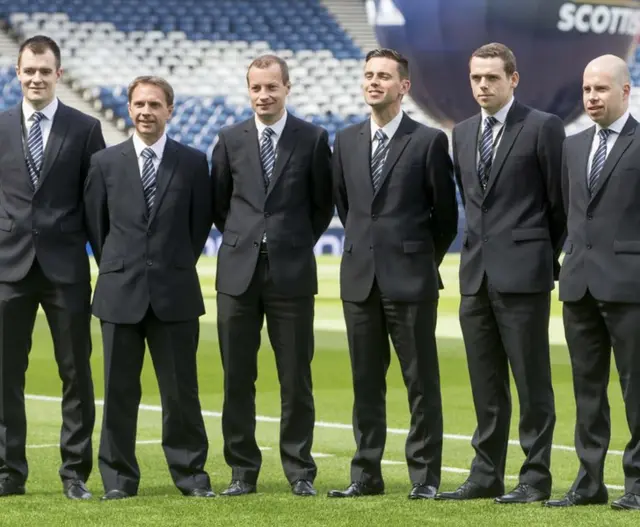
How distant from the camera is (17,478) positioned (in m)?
7.85

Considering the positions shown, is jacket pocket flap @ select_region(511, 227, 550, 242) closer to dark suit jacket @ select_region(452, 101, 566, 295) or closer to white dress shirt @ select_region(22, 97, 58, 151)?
dark suit jacket @ select_region(452, 101, 566, 295)

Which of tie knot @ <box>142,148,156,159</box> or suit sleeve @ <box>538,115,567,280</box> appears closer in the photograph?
suit sleeve @ <box>538,115,567,280</box>

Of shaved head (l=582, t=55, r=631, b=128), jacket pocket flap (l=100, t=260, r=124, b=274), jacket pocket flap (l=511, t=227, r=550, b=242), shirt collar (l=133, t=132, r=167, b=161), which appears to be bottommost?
jacket pocket flap (l=100, t=260, r=124, b=274)

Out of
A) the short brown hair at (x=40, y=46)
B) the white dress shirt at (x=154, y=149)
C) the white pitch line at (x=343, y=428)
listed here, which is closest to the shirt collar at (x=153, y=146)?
the white dress shirt at (x=154, y=149)

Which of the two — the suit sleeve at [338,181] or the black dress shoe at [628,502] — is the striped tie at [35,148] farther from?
the black dress shoe at [628,502]

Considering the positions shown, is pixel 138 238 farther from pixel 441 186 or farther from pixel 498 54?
pixel 498 54

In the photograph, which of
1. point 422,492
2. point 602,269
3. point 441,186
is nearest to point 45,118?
point 441,186

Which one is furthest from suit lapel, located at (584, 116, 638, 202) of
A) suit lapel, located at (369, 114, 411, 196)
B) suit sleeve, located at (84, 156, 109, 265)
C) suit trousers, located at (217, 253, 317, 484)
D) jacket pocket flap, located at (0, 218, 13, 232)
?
jacket pocket flap, located at (0, 218, 13, 232)

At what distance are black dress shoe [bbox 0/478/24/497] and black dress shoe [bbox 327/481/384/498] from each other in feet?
5.23

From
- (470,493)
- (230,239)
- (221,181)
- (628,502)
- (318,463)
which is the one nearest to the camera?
(628,502)

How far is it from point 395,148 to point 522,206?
2.38ft

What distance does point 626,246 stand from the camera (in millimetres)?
7191

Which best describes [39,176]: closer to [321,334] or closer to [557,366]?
[557,366]

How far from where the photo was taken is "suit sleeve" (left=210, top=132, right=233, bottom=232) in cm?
801
